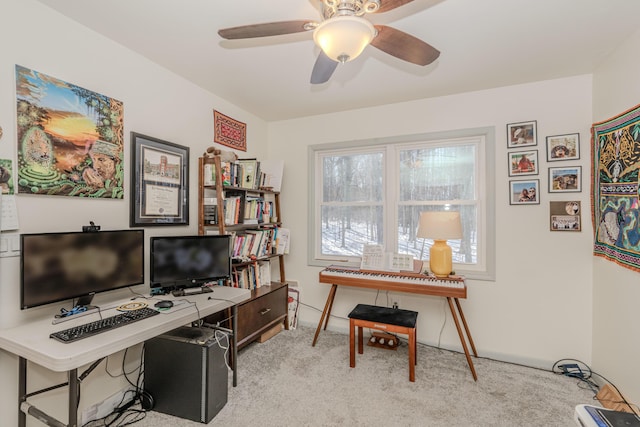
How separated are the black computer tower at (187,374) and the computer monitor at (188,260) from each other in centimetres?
38

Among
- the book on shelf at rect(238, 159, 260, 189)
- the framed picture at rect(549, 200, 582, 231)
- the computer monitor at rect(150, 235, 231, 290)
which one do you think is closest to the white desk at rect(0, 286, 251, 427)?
the computer monitor at rect(150, 235, 231, 290)

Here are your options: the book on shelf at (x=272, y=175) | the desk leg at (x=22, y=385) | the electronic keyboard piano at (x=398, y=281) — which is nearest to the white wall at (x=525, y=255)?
the electronic keyboard piano at (x=398, y=281)

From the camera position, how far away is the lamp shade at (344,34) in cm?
120

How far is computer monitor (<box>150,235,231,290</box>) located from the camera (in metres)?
2.09

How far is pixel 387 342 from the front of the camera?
2891 millimetres

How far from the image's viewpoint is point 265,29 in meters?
1.38

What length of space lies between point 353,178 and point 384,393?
2089 millimetres

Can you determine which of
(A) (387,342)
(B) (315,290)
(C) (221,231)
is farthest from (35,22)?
(A) (387,342)

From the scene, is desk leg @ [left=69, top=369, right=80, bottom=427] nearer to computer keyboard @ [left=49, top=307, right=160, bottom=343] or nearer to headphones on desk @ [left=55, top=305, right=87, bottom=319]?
computer keyboard @ [left=49, top=307, right=160, bottom=343]

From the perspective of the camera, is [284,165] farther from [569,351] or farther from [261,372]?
[569,351]

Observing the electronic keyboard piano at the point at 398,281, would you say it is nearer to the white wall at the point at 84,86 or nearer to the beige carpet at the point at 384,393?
the beige carpet at the point at 384,393

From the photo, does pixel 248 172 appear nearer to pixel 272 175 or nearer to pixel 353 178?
pixel 272 175

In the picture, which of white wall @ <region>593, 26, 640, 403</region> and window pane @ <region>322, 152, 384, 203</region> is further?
window pane @ <region>322, 152, 384, 203</region>

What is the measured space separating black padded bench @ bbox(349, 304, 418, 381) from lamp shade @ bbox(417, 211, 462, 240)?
0.73 m
